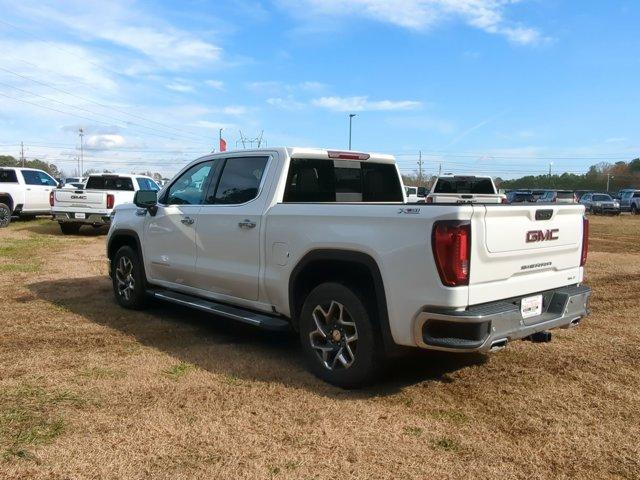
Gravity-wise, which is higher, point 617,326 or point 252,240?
point 252,240

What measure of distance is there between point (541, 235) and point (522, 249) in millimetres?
272

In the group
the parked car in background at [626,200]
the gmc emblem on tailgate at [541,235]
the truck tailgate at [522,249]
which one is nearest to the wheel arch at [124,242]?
the truck tailgate at [522,249]

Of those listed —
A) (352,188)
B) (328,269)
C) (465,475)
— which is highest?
(352,188)

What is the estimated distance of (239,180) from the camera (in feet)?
17.8

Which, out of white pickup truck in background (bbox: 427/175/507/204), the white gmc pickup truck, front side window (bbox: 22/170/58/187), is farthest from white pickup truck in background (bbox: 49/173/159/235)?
the white gmc pickup truck

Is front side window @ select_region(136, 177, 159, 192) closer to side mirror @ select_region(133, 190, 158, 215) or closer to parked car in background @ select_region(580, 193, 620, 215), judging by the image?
side mirror @ select_region(133, 190, 158, 215)

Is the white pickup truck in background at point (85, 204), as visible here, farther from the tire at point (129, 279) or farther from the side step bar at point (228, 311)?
the side step bar at point (228, 311)

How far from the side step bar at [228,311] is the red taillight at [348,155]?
171cm

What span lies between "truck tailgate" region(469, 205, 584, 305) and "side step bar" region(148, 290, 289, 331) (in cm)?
182

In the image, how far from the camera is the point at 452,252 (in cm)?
358

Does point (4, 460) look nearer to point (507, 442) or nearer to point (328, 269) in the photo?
point (328, 269)

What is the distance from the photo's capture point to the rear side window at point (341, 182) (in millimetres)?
5234

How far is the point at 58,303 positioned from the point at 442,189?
1010 centimetres

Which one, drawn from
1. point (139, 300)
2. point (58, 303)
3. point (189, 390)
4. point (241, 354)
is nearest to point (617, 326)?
point (241, 354)
